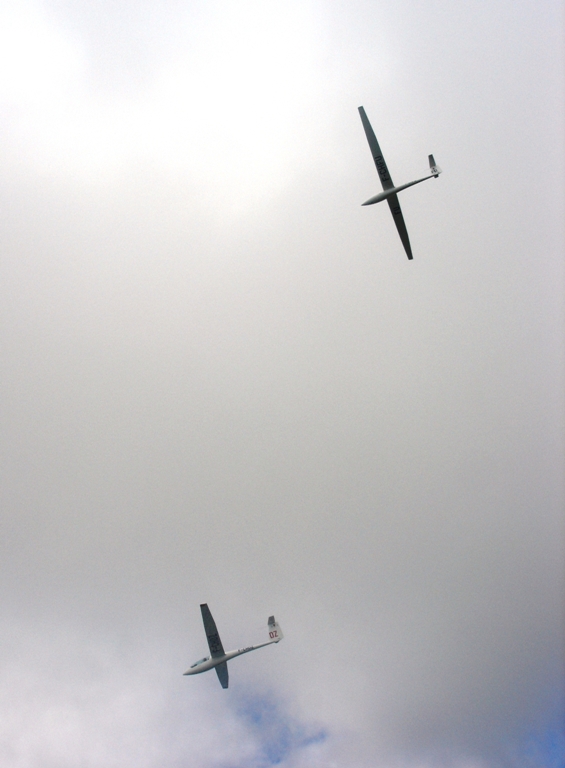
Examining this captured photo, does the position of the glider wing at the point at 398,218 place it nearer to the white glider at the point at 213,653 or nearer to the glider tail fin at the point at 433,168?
the glider tail fin at the point at 433,168

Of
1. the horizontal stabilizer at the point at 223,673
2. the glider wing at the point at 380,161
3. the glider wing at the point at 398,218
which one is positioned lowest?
the horizontal stabilizer at the point at 223,673

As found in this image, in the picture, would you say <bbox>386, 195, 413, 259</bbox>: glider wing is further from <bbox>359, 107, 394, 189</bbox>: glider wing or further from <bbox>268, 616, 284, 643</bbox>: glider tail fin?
<bbox>268, 616, 284, 643</bbox>: glider tail fin

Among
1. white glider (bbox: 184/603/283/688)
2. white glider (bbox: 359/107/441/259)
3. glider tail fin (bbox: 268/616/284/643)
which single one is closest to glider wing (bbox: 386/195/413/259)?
white glider (bbox: 359/107/441/259)

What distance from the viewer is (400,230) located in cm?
5056

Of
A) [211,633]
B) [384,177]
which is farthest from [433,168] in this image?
[211,633]

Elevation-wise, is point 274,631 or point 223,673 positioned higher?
point 274,631

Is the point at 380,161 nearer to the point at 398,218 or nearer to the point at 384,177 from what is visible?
the point at 384,177

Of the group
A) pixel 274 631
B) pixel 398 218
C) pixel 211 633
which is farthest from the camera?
pixel 274 631

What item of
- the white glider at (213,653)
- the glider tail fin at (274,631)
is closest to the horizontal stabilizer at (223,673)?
the white glider at (213,653)

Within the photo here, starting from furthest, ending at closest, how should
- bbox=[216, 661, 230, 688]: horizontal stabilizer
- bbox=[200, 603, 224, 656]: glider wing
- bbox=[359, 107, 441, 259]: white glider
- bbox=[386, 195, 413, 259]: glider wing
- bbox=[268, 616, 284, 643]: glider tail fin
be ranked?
bbox=[268, 616, 284, 643]: glider tail fin < bbox=[216, 661, 230, 688]: horizontal stabilizer < bbox=[200, 603, 224, 656]: glider wing < bbox=[386, 195, 413, 259]: glider wing < bbox=[359, 107, 441, 259]: white glider

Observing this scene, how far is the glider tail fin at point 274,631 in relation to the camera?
79.5 meters

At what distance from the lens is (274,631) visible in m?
80.5

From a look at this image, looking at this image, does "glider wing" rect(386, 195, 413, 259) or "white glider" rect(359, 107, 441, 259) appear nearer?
"white glider" rect(359, 107, 441, 259)

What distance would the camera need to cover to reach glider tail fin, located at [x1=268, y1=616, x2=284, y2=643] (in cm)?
7947
